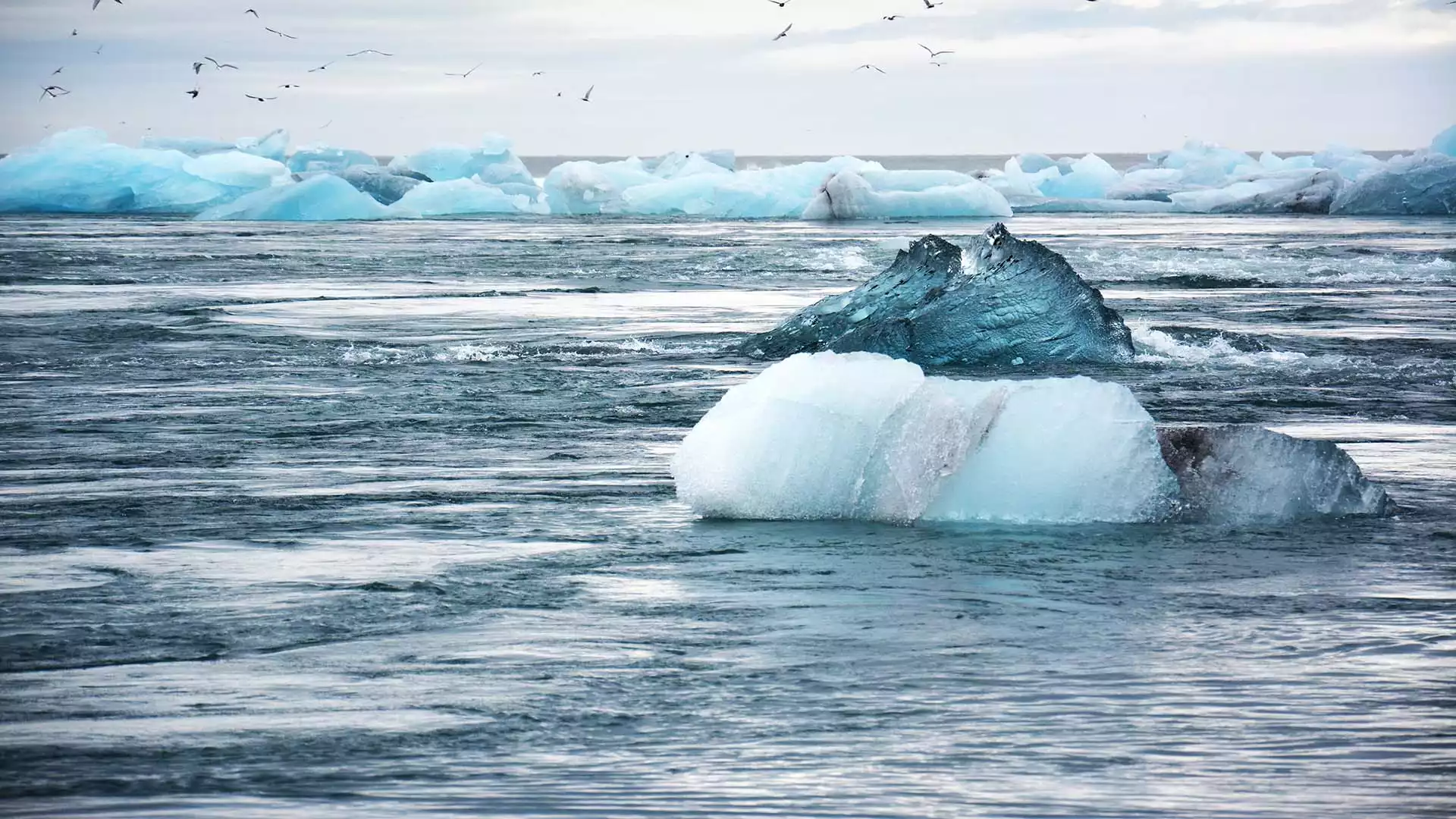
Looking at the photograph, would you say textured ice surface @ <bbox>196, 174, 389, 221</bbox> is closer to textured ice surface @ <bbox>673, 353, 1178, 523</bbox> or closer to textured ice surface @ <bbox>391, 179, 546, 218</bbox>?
textured ice surface @ <bbox>391, 179, 546, 218</bbox>

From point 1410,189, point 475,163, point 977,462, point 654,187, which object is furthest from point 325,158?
point 977,462

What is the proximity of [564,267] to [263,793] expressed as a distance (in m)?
24.6

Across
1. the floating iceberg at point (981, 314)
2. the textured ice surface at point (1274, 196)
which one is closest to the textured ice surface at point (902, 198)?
the textured ice surface at point (1274, 196)

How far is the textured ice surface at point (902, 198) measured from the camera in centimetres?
4731

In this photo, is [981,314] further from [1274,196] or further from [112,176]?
[112,176]

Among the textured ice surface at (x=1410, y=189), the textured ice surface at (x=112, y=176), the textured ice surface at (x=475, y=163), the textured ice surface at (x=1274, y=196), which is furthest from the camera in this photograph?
the textured ice surface at (x=475, y=163)

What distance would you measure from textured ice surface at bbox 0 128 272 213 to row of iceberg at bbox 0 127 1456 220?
0.16 ft

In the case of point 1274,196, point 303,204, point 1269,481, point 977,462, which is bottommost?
point 1269,481

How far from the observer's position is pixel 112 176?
172ft

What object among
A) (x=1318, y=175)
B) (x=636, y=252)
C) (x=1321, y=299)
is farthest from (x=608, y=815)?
(x=1318, y=175)

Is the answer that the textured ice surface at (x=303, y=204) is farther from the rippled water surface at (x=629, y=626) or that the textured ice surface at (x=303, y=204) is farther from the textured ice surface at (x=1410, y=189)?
the rippled water surface at (x=629, y=626)

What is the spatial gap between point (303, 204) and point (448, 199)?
18.9 feet

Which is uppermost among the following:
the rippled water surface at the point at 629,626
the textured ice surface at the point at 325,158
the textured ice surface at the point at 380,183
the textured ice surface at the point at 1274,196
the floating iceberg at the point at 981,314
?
the textured ice surface at the point at 325,158

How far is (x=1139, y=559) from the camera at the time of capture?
714 cm
